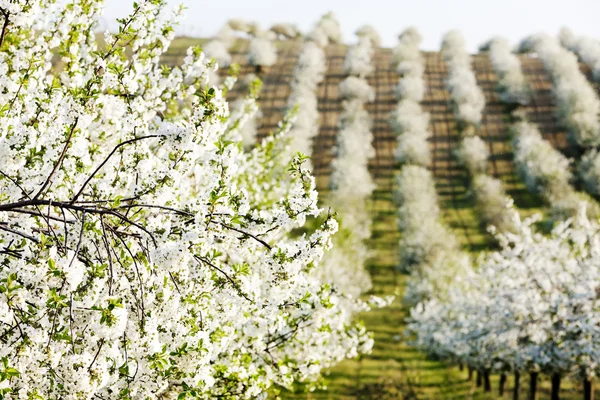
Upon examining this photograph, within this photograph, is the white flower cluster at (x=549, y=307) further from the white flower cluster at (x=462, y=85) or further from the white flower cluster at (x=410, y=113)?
the white flower cluster at (x=462, y=85)

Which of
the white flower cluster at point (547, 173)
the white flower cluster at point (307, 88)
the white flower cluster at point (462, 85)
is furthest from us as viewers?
the white flower cluster at point (462, 85)

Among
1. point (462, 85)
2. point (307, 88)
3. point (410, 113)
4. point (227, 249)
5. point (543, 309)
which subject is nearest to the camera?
point (227, 249)

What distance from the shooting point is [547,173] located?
62.2m

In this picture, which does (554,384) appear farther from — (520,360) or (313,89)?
(313,89)

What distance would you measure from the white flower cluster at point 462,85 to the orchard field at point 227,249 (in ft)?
36.0

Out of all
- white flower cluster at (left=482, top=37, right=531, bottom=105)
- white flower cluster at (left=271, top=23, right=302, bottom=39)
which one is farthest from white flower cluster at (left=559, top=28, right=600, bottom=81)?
white flower cluster at (left=271, top=23, right=302, bottom=39)

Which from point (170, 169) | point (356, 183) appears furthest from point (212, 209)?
point (356, 183)

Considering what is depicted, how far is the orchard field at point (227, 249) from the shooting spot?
201 inches

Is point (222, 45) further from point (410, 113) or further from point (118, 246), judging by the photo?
point (118, 246)

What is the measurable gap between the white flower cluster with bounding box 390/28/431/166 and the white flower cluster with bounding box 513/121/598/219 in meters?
11.2

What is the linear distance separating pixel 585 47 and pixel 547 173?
44809mm

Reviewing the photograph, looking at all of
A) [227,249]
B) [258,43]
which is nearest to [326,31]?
[258,43]

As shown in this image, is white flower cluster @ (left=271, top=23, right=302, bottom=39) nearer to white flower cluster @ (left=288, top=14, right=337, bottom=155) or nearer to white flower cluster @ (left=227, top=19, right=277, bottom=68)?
white flower cluster @ (left=227, top=19, right=277, bottom=68)

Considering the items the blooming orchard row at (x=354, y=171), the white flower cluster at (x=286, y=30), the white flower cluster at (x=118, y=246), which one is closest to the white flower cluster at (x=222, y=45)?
the white flower cluster at (x=286, y=30)
